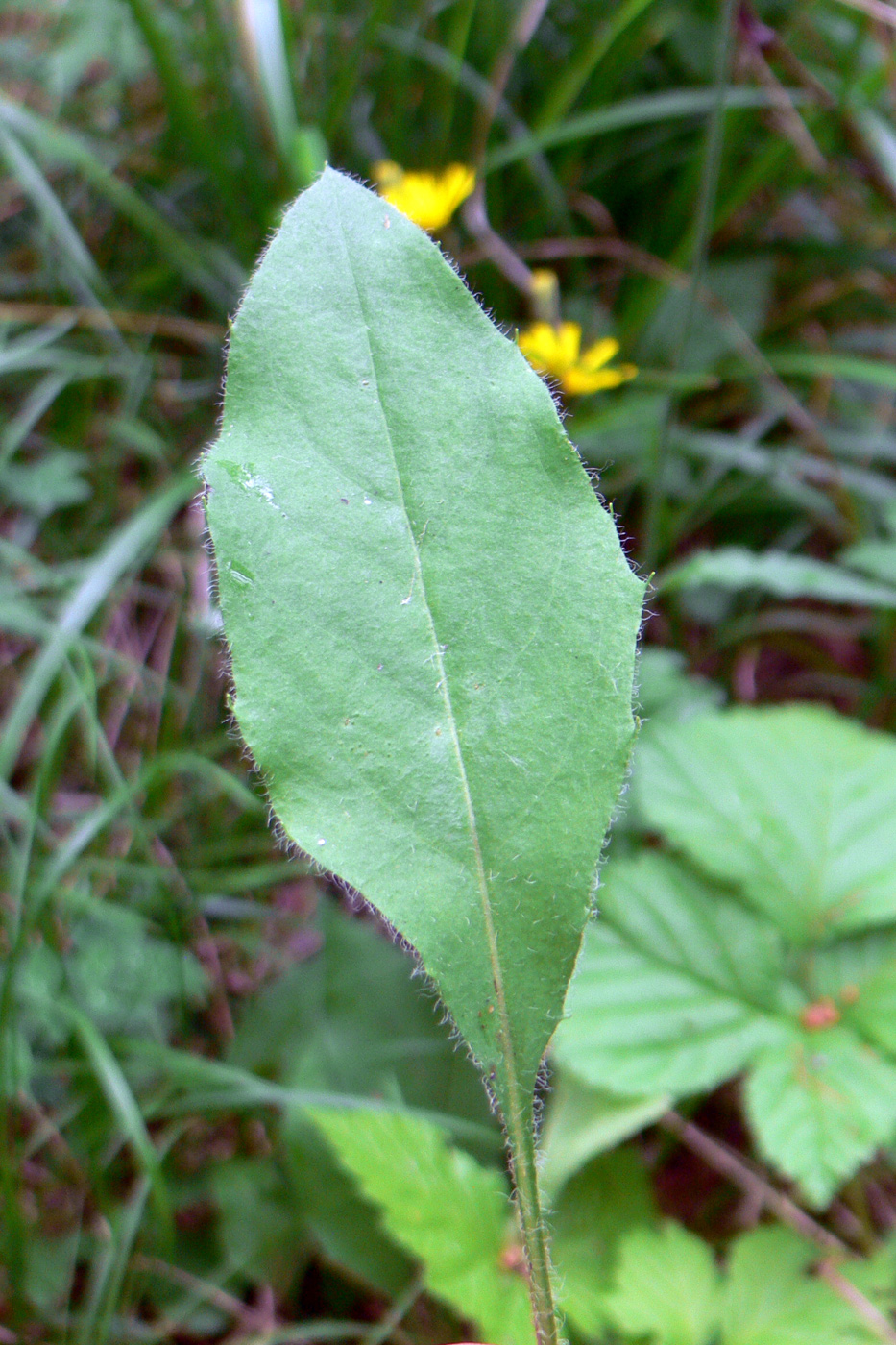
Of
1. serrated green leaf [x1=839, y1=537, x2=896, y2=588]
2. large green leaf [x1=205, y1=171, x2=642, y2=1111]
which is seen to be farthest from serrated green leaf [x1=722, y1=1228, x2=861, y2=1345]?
serrated green leaf [x1=839, y1=537, x2=896, y2=588]

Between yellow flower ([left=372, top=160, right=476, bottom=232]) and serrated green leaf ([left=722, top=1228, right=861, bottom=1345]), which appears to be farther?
yellow flower ([left=372, top=160, right=476, bottom=232])

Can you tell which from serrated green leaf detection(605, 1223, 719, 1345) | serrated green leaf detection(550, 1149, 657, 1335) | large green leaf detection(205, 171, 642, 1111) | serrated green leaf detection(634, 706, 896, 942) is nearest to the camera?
large green leaf detection(205, 171, 642, 1111)

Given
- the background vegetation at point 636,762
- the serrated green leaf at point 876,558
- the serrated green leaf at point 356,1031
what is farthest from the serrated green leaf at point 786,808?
the serrated green leaf at point 356,1031

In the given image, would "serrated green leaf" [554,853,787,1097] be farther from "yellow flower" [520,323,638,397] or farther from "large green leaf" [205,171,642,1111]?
"yellow flower" [520,323,638,397]

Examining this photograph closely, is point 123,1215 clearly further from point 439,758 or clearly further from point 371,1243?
point 439,758

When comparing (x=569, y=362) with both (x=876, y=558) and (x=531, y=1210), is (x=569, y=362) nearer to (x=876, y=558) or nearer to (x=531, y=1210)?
(x=876, y=558)

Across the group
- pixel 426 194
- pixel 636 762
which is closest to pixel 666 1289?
pixel 636 762
